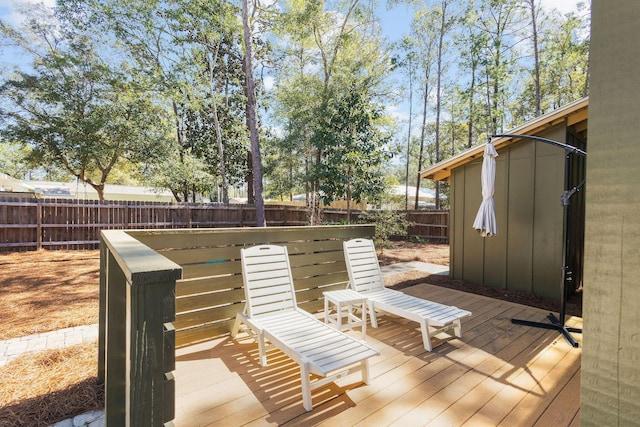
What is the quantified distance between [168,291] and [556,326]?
15.1 feet

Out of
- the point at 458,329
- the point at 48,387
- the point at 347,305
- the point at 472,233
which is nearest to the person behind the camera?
the point at 48,387

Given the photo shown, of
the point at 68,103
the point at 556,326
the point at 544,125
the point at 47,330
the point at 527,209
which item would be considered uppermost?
the point at 68,103

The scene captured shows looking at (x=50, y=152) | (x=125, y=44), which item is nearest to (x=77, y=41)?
(x=125, y=44)

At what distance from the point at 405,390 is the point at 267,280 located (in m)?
1.77

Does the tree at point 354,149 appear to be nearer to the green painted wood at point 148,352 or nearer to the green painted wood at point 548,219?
the green painted wood at point 548,219

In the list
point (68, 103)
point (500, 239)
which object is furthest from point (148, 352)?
point (68, 103)

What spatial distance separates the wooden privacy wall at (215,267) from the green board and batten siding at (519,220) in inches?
150

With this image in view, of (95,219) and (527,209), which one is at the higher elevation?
(527,209)

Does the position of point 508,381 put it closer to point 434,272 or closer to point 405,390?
point 405,390

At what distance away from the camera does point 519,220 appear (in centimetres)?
578

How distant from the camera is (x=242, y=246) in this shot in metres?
3.71

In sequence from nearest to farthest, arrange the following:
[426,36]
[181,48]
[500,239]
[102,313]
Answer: [102,313] < [500,239] < [181,48] < [426,36]

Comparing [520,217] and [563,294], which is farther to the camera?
[520,217]

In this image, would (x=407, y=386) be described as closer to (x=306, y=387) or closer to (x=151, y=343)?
(x=306, y=387)
